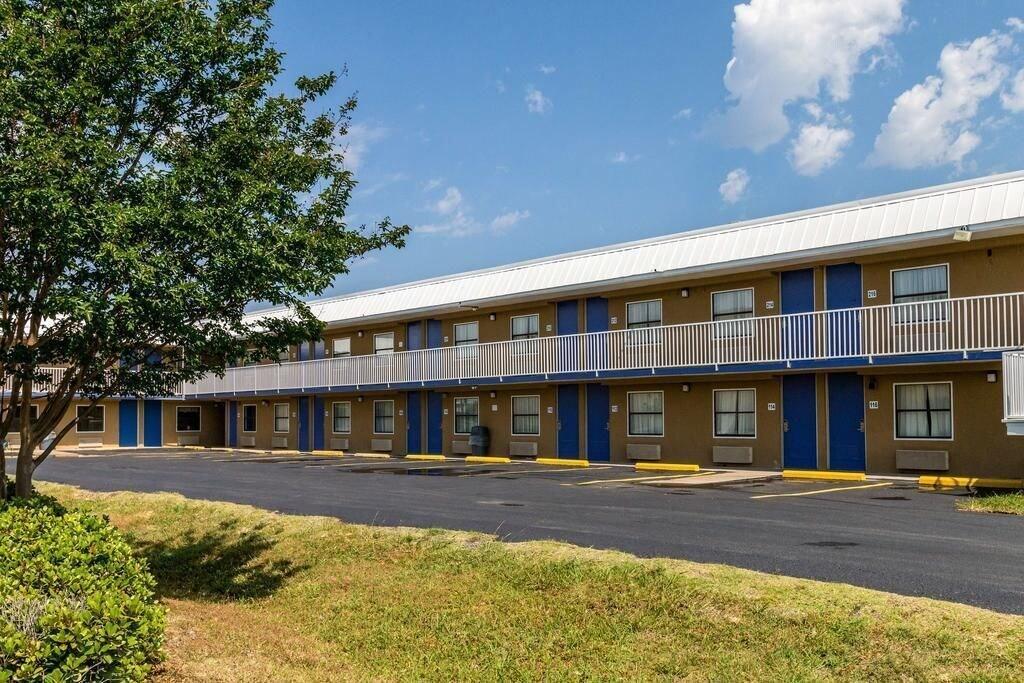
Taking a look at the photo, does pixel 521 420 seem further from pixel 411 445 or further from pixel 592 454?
pixel 411 445

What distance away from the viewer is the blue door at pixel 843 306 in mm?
21281

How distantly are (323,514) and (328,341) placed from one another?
2448cm

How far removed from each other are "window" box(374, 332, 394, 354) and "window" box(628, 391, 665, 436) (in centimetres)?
1171

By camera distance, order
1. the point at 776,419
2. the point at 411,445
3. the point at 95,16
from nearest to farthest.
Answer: the point at 95,16
the point at 776,419
the point at 411,445

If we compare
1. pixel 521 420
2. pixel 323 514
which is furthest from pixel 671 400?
pixel 323 514

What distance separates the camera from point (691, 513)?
14.4 m

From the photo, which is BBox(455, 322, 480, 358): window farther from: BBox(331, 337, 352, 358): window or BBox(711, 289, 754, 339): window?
BBox(711, 289, 754, 339): window

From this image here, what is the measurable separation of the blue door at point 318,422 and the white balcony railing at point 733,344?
380cm

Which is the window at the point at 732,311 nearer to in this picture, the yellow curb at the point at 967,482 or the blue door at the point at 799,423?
the blue door at the point at 799,423

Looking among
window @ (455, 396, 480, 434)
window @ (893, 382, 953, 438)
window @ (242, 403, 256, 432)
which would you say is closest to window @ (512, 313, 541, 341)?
window @ (455, 396, 480, 434)

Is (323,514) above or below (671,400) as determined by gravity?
below

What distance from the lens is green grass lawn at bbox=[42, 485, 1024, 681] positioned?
7.12 m

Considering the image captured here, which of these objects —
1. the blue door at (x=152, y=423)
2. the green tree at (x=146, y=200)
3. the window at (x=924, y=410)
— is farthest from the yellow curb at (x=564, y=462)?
the blue door at (x=152, y=423)

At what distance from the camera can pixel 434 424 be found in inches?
1324
